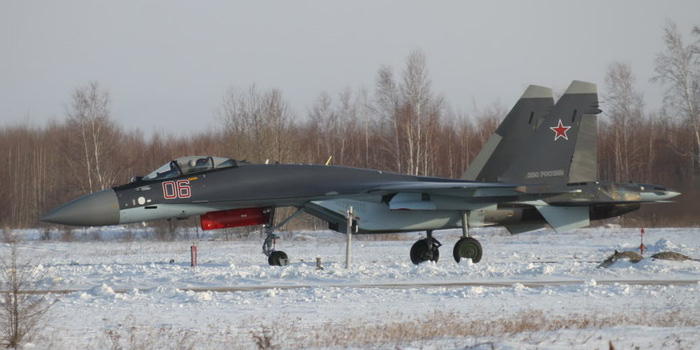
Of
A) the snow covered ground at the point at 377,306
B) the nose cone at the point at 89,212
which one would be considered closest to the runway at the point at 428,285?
the snow covered ground at the point at 377,306

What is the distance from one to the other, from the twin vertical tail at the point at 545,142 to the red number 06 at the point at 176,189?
7.04 meters

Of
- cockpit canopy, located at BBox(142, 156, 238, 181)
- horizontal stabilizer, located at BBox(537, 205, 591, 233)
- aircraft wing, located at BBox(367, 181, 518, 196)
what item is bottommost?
horizontal stabilizer, located at BBox(537, 205, 591, 233)

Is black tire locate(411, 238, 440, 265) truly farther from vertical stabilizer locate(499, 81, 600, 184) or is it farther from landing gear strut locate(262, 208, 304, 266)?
landing gear strut locate(262, 208, 304, 266)

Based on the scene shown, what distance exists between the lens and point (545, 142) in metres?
19.9

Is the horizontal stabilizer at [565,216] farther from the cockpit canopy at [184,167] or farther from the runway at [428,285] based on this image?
the cockpit canopy at [184,167]

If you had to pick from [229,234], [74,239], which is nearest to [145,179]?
[229,234]

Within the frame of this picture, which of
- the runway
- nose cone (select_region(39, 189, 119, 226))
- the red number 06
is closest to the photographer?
the runway

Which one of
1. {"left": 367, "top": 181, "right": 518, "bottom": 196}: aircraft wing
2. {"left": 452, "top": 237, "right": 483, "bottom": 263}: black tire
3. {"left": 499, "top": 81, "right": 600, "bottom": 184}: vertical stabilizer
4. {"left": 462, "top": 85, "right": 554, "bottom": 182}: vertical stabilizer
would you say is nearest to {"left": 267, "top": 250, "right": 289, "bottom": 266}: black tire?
{"left": 367, "top": 181, "right": 518, "bottom": 196}: aircraft wing

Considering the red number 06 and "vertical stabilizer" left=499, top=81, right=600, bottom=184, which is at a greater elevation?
"vertical stabilizer" left=499, top=81, right=600, bottom=184

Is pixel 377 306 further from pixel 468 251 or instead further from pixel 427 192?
pixel 468 251

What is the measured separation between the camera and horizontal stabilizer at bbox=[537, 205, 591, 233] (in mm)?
19156

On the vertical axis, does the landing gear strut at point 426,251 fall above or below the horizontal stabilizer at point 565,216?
below

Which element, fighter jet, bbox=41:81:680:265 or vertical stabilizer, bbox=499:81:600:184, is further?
vertical stabilizer, bbox=499:81:600:184

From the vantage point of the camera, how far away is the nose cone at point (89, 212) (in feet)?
56.8
